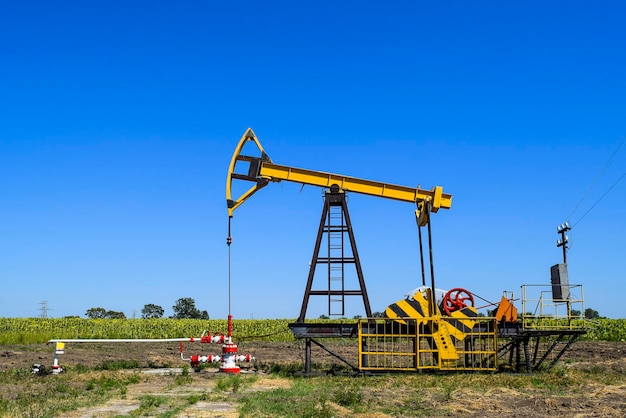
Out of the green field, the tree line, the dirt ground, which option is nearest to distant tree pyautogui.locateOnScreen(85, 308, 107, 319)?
the tree line

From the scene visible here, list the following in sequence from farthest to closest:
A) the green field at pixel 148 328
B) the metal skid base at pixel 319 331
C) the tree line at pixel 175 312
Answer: the tree line at pixel 175 312, the green field at pixel 148 328, the metal skid base at pixel 319 331

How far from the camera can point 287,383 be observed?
13109 millimetres

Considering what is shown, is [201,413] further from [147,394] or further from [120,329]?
[120,329]

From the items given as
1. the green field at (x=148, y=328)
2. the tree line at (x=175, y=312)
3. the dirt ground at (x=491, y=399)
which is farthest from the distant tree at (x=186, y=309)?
the dirt ground at (x=491, y=399)

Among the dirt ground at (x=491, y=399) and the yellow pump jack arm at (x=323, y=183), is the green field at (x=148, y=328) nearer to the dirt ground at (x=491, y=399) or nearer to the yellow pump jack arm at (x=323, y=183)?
the dirt ground at (x=491, y=399)

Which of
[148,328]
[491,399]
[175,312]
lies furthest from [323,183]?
[175,312]

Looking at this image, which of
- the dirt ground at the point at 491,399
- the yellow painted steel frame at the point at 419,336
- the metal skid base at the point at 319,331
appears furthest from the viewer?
the metal skid base at the point at 319,331

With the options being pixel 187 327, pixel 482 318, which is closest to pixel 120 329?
pixel 187 327

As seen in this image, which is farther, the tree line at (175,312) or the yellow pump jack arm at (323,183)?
the tree line at (175,312)

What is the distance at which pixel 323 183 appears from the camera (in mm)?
15172

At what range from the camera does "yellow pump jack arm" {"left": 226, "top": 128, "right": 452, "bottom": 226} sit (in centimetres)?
1512

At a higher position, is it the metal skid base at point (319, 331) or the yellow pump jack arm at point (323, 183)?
the yellow pump jack arm at point (323, 183)

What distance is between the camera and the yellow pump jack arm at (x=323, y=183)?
1512 centimetres

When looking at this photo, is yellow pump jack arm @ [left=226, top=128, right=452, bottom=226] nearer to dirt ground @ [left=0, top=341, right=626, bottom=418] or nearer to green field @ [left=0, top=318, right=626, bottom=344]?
dirt ground @ [left=0, top=341, right=626, bottom=418]
